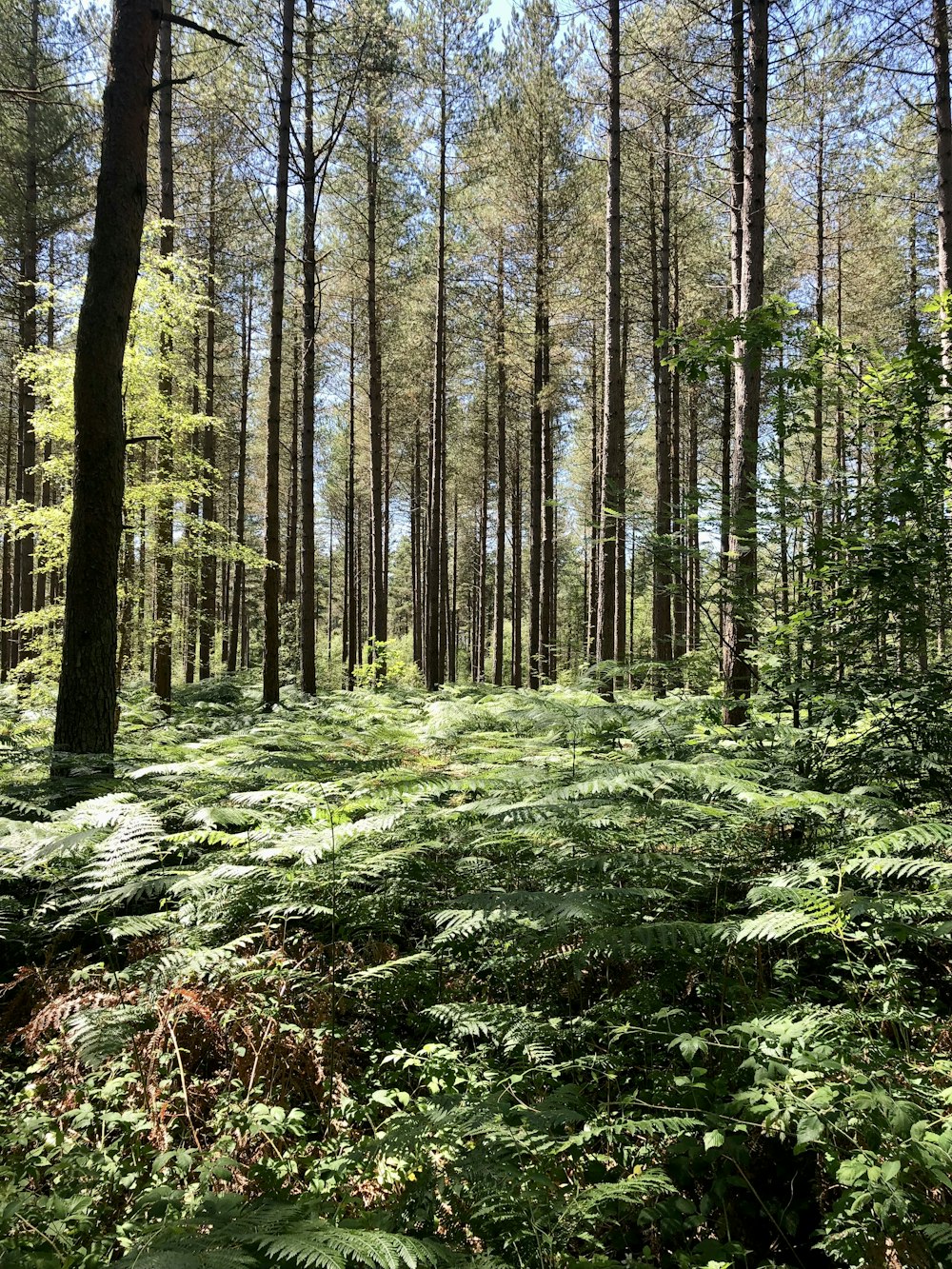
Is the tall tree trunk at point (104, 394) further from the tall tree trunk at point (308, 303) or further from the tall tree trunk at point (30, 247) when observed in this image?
the tall tree trunk at point (30, 247)

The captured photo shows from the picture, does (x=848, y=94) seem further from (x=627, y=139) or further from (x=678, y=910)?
(x=678, y=910)

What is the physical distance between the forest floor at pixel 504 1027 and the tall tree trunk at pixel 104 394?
1273mm

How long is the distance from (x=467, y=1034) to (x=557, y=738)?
129 inches

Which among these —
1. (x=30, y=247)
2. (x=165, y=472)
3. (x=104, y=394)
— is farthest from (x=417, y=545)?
(x=104, y=394)

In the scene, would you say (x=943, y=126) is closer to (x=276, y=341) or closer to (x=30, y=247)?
(x=276, y=341)

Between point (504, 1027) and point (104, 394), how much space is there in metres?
5.55

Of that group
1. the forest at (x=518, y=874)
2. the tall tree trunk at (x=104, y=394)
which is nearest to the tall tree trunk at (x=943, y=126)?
the forest at (x=518, y=874)

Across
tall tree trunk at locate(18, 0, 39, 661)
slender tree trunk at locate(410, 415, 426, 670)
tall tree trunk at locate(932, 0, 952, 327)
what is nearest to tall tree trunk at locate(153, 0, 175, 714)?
tall tree trunk at locate(18, 0, 39, 661)

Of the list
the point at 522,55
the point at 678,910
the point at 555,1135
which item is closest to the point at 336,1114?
the point at 555,1135

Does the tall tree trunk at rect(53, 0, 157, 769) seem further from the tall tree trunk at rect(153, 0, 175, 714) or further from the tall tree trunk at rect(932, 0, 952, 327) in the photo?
the tall tree trunk at rect(932, 0, 952, 327)

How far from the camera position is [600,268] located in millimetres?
15578

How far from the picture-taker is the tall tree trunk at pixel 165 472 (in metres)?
9.66

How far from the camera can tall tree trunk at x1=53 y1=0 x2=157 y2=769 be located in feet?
17.9

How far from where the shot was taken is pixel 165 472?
31.3 feet
